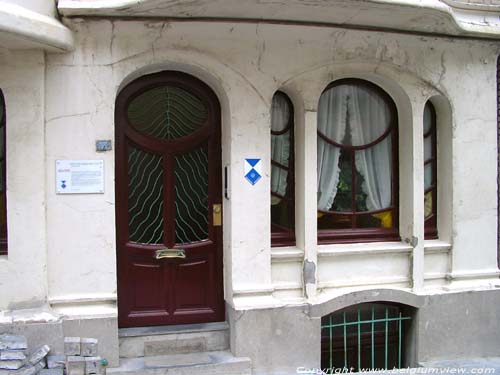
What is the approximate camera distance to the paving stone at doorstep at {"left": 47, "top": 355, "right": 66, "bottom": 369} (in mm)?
5570

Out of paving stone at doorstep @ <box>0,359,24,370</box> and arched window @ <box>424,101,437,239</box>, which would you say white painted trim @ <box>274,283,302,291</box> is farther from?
paving stone at doorstep @ <box>0,359,24,370</box>

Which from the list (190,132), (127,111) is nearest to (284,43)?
(190,132)

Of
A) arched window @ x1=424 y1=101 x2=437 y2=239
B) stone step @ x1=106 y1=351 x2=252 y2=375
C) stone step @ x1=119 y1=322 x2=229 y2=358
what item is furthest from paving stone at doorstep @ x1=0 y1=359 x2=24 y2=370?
arched window @ x1=424 y1=101 x2=437 y2=239

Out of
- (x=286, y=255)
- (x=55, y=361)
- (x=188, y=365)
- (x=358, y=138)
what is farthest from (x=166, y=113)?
(x=55, y=361)

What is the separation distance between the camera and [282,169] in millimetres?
6762

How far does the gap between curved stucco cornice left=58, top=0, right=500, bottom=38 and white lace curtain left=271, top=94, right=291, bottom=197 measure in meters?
0.99

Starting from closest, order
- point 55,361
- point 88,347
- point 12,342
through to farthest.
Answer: point 12,342, point 55,361, point 88,347

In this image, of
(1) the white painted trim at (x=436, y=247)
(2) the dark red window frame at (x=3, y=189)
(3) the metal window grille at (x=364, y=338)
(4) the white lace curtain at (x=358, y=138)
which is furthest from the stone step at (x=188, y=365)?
(1) the white painted trim at (x=436, y=247)

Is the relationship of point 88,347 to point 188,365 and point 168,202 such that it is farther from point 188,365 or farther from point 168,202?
point 168,202

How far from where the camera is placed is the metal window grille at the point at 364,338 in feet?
22.5

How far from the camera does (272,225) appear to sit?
22.1 ft

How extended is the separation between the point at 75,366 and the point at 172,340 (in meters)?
1.03

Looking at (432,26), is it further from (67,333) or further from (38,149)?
(67,333)

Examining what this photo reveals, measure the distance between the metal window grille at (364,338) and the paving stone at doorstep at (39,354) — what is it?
3.00 m
